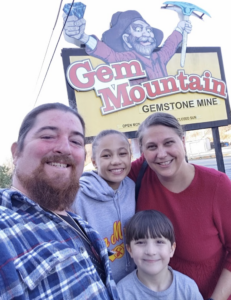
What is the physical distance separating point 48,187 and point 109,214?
0.75 meters

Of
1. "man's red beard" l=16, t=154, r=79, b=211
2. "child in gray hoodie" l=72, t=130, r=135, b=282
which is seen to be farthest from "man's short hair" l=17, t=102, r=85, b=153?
"child in gray hoodie" l=72, t=130, r=135, b=282

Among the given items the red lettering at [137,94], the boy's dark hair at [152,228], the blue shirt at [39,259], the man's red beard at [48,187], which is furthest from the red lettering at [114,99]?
the blue shirt at [39,259]

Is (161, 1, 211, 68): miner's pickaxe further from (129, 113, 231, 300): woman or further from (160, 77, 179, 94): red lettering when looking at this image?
(129, 113, 231, 300): woman

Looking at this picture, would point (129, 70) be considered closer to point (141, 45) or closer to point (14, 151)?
point (141, 45)

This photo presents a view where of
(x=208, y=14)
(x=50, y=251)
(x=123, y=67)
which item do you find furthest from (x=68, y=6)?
(x=50, y=251)

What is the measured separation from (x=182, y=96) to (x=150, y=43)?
4.72 feet

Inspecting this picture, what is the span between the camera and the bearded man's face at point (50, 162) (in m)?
1.17

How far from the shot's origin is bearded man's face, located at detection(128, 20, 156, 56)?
530 centimetres

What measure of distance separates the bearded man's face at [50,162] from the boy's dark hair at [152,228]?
610 mm

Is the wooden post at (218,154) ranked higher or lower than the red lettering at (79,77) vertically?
lower

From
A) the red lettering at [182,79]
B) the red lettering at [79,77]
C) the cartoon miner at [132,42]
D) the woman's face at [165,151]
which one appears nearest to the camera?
the woman's face at [165,151]

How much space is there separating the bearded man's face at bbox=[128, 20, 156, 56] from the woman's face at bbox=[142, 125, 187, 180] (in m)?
4.14

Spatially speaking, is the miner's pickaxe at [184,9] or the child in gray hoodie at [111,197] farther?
the miner's pickaxe at [184,9]

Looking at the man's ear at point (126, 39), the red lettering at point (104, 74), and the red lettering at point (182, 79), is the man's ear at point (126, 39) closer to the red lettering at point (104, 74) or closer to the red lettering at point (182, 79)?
the red lettering at point (104, 74)
